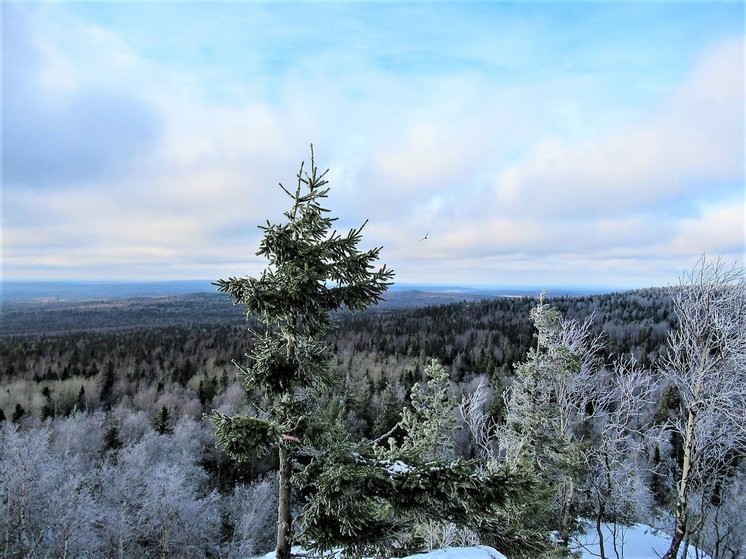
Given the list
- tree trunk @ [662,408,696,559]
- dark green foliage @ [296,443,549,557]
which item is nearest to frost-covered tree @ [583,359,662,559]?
tree trunk @ [662,408,696,559]

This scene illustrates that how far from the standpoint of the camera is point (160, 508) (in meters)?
26.8

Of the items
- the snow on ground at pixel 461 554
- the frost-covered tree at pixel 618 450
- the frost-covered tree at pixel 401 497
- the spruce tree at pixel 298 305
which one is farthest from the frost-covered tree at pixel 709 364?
the spruce tree at pixel 298 305

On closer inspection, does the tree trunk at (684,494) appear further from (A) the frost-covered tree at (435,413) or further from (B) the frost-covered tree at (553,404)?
(A) the frost-covered tree at (435,413)

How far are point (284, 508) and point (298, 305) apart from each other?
316cm

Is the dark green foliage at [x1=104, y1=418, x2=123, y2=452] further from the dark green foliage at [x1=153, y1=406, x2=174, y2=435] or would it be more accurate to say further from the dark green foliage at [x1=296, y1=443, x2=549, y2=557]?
the dark green foliage at [x1=296, y1=443, x2=549, y2=557]

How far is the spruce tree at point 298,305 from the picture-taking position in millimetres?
5746

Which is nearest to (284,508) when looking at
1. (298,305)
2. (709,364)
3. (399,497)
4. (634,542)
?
(399,497)

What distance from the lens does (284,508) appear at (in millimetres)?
6148

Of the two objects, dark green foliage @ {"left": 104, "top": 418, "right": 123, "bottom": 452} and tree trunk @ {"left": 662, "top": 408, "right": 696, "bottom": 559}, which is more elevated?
tree trunk @ {"left": 662, "top": 408, "right": 696, "bottom": 559}

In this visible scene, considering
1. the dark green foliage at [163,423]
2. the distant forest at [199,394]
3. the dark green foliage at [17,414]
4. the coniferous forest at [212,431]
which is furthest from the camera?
the dark green foliage at [17,414]

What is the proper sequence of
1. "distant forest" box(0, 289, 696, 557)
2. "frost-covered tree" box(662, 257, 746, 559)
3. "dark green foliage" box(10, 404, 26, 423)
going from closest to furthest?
"frost-covered tree" box(662, 257, 746, 559) < "distant forest" box(0, 289, 696, 557) < "dark green foliage" box(10, 404, 26, 423)

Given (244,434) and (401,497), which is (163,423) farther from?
(401,497)

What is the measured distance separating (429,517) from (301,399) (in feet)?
8.36

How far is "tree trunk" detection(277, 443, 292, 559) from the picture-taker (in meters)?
6.00
